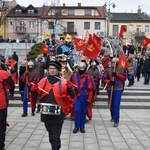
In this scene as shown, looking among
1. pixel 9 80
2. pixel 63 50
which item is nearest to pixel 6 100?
pixel 9 80

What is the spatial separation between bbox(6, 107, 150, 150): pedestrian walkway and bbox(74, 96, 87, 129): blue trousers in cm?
27

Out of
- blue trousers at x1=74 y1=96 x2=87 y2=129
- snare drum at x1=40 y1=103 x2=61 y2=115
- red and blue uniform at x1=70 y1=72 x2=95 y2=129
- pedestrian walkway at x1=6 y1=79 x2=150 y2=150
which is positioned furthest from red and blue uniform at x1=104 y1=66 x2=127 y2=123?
snare drum at x1=40 y1=103 x2=61 y2=115

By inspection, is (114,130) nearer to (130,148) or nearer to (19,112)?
(130,148)

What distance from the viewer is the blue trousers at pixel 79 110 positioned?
944 centimetres

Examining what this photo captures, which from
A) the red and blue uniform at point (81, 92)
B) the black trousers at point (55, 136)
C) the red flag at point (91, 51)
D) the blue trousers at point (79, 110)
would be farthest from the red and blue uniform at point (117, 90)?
the black trousers at point (55, 136)

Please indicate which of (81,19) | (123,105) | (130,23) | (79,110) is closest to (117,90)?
(79,110)

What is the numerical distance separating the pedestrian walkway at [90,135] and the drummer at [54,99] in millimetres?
1678

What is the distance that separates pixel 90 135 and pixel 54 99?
321 cm

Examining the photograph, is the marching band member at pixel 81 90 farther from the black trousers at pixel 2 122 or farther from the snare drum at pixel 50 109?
the snare drum at pixel 50 109

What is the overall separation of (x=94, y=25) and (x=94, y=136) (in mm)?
66079

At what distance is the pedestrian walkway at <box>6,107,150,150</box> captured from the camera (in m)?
8.10

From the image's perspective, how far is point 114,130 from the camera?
9.83 metres

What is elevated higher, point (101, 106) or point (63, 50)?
point (63, 50)

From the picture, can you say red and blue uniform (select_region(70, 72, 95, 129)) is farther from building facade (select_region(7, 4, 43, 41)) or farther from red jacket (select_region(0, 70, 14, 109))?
building facade (select_region(7, 4, 43, 41))
